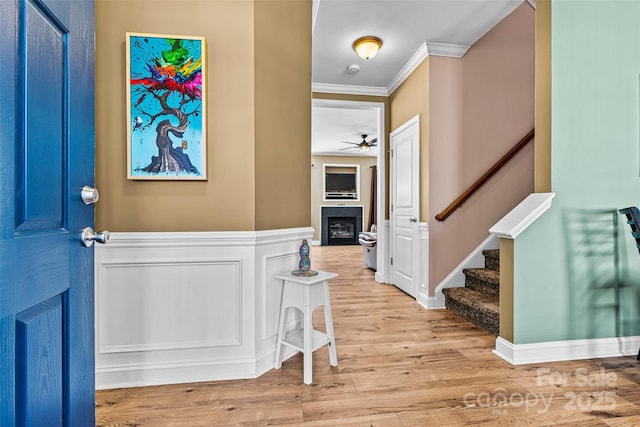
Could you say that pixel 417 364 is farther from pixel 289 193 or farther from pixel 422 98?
pixel 422 98

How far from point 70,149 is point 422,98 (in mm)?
3351

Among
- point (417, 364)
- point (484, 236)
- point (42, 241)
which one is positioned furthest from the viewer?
point (484, 236)

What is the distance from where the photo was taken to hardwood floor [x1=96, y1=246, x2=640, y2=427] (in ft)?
5.06

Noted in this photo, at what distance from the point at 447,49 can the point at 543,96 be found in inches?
61.1

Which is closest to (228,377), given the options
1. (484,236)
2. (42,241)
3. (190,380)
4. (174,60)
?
(190,380)

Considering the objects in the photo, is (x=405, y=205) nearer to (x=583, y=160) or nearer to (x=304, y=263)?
(x=583, y=160)

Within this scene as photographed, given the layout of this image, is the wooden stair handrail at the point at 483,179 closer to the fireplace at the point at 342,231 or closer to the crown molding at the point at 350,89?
the crown molding at the point at 350,89

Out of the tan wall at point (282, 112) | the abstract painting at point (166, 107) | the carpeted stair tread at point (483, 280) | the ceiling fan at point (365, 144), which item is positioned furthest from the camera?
the ceiling fan at point (365, 144)

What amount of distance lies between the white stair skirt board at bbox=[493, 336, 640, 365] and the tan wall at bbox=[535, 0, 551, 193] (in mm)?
1019

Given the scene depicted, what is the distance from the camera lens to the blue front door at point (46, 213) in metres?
0.68

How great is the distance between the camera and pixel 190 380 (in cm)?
186

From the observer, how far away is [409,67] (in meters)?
3.80

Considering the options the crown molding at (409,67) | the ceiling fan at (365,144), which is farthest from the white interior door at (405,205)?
the ceiling fan at (365,144)

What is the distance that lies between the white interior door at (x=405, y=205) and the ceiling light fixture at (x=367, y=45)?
0.84 m
